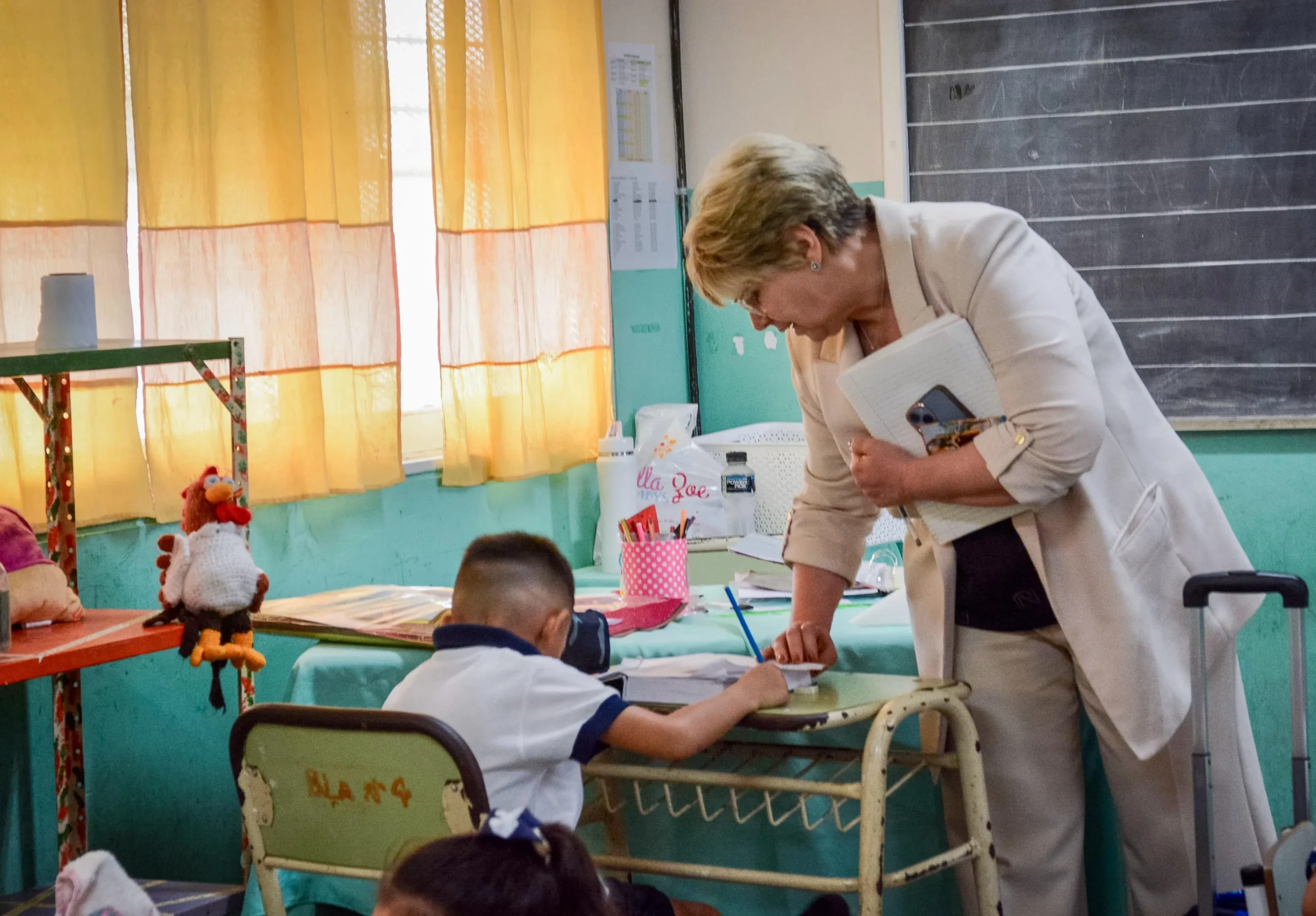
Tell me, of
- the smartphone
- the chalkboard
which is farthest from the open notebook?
the chalkboard

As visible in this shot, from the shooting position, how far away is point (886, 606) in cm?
218

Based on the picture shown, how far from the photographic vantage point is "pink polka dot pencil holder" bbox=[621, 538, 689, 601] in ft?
7.77

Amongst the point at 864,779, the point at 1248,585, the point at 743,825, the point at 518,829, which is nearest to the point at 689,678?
the point at 864,779

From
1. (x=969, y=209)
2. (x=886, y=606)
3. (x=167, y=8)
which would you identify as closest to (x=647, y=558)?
(x=886, y=606)

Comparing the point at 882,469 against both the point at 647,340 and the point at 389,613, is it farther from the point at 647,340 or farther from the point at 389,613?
the point at 647,340

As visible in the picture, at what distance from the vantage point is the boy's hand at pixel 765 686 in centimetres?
172

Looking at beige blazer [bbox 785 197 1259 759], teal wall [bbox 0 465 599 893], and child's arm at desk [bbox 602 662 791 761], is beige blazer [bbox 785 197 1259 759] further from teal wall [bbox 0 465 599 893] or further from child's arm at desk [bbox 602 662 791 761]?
teal wall [bbox 0 465 599 893]

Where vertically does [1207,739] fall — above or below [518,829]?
below

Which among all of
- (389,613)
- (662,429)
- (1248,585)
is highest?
(662,429)

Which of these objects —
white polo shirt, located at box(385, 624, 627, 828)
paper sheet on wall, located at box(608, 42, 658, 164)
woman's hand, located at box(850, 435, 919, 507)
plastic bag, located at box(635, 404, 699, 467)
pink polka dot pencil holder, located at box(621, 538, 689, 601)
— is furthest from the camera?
paper sheet on wall, located at box(608, 42, 658, 164)

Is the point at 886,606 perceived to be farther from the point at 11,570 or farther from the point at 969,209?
the point at 11,570

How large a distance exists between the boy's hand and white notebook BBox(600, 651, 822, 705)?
0.08 ft

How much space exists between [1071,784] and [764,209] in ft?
2.79

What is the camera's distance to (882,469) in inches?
69.0
